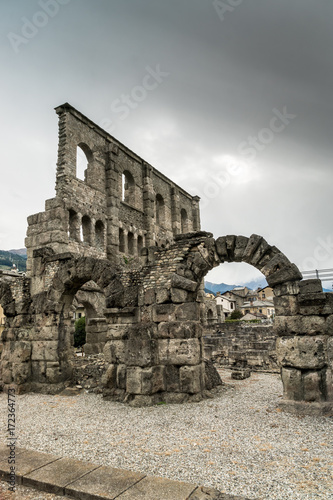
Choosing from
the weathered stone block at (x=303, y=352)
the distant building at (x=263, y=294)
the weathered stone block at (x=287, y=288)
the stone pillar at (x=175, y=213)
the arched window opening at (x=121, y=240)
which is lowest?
the weathered stone block at (x=303, y=352)

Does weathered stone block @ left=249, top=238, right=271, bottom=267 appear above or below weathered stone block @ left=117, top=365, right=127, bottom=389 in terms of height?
above

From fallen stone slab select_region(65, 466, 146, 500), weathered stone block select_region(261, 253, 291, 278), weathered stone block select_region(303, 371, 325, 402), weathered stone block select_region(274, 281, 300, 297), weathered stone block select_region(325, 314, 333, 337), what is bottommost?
fallen stone slab select_region(65, 466, 146, 500)

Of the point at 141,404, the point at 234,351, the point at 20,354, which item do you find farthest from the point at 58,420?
the point at 234,351

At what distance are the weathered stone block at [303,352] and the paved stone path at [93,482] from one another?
4.23m

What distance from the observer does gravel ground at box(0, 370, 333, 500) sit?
12.9 ft

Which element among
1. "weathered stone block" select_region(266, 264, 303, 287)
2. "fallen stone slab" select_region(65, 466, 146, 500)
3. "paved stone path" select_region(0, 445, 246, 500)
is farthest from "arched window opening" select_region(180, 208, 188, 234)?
"fallen stone slab" select_region(65, 466, 146, 500)

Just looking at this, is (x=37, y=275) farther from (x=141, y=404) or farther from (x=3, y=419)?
(x=141, y=404)

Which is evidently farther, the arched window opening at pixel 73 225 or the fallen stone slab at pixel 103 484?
the arched window opening at pixel 73 225

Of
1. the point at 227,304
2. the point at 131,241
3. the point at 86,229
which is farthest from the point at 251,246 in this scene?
the point at 227,304

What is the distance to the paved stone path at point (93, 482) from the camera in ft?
11.6

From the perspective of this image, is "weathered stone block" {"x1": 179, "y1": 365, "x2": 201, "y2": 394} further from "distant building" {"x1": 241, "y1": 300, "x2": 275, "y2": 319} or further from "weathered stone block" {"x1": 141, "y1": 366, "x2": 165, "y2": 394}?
"distant building" {"x1": 241, "y1": 300, "x2": 275, "y2": 319}

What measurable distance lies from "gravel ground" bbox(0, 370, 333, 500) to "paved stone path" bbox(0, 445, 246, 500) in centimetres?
32

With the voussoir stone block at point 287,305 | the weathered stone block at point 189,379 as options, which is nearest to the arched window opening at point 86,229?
the weathered stone block at point 189,379

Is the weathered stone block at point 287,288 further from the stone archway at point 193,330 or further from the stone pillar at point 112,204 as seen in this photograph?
the stone pillar at point 112,204
